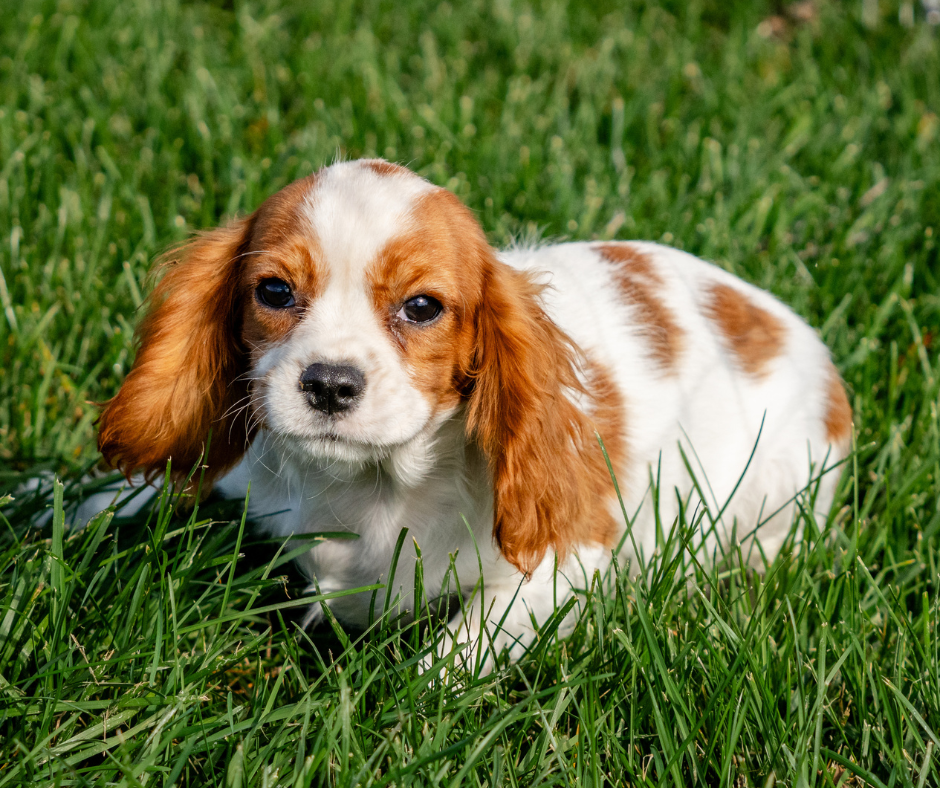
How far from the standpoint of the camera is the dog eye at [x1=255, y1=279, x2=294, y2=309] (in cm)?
234

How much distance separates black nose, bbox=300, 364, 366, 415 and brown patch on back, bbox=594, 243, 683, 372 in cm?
117

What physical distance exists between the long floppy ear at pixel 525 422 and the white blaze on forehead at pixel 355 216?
351 mm

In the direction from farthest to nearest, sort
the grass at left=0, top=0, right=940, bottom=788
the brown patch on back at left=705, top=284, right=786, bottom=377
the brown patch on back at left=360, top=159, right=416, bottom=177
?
the brown patch on back at left=705, top=284, right=786, bottom=377 < the brown patch on back at left=360, top=159, right=416, bottom=177 < the grass at left=0, top=0, right=940, bottom=788

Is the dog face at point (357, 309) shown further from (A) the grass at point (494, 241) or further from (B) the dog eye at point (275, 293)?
(A) the grass at point (494, 241)

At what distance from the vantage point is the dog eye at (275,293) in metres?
2.34

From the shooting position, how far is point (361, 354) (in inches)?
85.8

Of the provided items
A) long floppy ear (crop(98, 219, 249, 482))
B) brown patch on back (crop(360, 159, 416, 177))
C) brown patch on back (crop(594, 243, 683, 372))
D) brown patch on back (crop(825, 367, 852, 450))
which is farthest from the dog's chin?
brown patch on back (crop(825, 367, 852, 450))

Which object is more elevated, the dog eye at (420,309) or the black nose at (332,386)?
the dog eye at (420,309)

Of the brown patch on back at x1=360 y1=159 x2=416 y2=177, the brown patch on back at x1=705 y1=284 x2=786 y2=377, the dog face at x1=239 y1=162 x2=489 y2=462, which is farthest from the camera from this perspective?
the brown patch on back at x1=705 y1=284 x2=786 y2=377

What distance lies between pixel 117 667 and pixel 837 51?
18.4 ft

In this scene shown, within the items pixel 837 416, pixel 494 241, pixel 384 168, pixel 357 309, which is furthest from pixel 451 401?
pixel 494 241

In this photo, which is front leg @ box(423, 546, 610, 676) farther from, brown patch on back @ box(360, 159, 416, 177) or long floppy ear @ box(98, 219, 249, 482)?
brown patch on back @ box(360, 159, 416, 177)

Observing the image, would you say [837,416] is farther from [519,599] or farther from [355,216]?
[355,216]

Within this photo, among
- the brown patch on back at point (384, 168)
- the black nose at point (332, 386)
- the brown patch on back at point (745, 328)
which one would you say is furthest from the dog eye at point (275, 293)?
the brown patch on back at point (745, 328)
